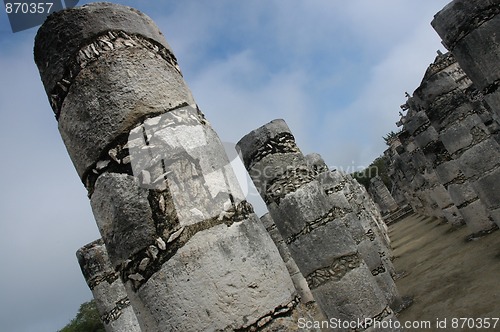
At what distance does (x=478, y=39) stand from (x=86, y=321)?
27818mm

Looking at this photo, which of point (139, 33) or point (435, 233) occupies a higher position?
point (139, 33)

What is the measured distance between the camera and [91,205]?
208 centimetres

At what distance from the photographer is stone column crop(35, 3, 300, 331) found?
1762 millimetres

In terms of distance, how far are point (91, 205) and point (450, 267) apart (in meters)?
7.37

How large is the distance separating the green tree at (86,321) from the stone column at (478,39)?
25.4 meters

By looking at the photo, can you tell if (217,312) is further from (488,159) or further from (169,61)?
(488,159)

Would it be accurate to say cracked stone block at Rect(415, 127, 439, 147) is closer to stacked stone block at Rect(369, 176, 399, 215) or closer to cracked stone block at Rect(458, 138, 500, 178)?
cracked stone block at Rect(458, 138, 500, 178)

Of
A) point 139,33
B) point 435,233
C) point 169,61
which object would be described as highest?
point 139,33

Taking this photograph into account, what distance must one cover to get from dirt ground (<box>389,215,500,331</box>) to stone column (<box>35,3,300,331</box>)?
383cm

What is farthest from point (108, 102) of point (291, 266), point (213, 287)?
point (291, 266)

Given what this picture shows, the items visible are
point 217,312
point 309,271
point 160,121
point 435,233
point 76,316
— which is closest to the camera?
point 217,312

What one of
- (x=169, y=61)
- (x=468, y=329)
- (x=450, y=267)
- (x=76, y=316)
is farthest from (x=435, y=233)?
(x=76, y=316)

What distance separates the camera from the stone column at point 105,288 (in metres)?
6.81

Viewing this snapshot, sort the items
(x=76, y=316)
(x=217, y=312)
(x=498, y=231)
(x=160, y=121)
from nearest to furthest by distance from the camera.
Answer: (x=217, y=312)
(x=160, y=121)
(x=498, y=231)
(x=76, y=316)
